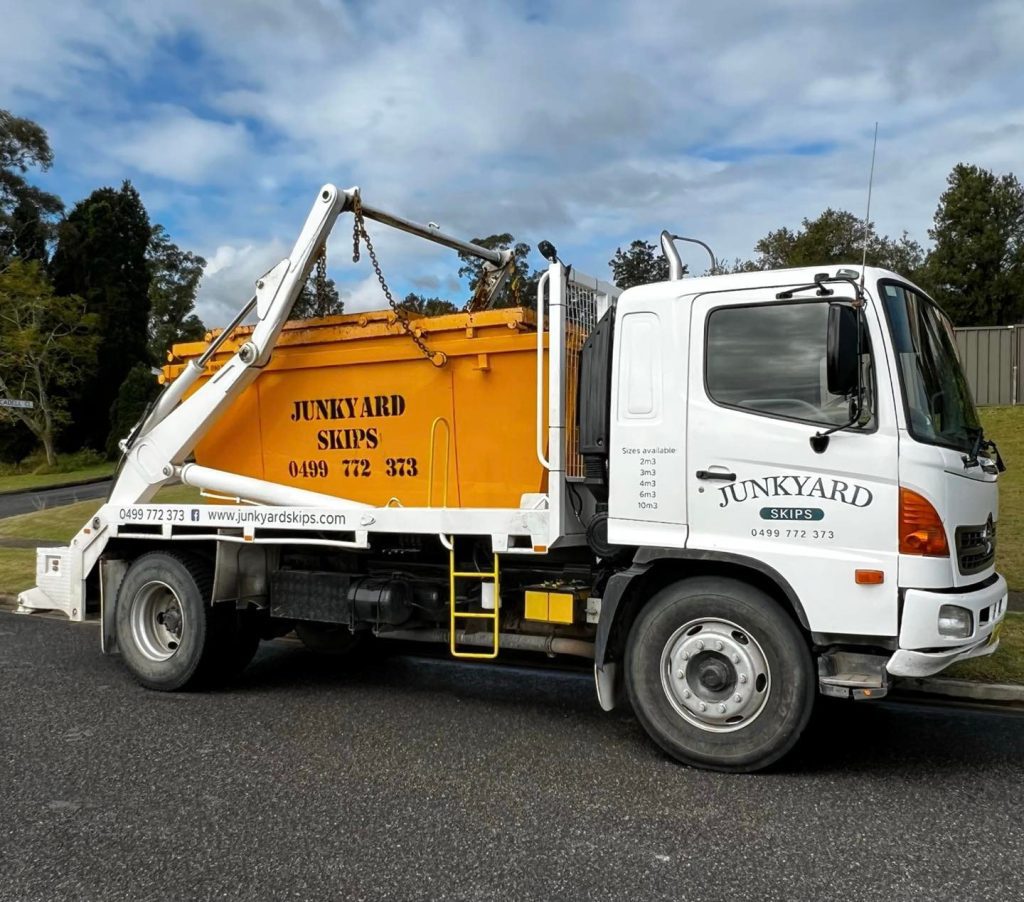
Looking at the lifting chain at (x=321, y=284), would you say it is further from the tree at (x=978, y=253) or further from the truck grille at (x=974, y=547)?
the tree at (x=978, y=253)

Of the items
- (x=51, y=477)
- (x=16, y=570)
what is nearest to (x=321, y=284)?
(x=16, y=570)

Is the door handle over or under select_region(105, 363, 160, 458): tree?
under

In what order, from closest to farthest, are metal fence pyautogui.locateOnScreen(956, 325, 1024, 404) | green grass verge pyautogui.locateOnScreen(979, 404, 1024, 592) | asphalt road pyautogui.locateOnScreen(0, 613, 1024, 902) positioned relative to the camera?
asphalt road pyautogui.locateOnScreen(0, 613, 1024, 902)
green grass verge pyautogui.locateOnScreen(979, 404, 1024, 592)
metal fence pyautogui.locateOnScreen(956, 325, 1024, 404)

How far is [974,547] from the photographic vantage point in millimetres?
4641

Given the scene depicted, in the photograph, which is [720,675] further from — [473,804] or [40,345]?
[40,345]

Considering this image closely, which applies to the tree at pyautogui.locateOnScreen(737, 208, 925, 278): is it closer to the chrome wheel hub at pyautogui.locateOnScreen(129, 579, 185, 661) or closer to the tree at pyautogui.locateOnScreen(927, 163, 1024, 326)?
the tree at pyautogui.locateOnScreen(927, 163, 1024, 326)

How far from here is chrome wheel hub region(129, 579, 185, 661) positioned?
22.5 ft

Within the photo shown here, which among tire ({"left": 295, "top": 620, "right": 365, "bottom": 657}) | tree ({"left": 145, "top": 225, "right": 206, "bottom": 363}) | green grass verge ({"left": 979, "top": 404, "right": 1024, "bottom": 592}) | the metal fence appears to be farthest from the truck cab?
tree ({"left": 145, "top": 225, "right": 206, "bottom": 363})

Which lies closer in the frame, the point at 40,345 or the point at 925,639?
the point at 925,639

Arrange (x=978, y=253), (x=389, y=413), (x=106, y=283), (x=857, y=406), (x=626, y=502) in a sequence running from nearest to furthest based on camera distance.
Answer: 1. (x=857, y=406)
2. (x=626, y=502)
3. (x=389, y=413)
4. (x=978, y=253)
5. (x=106, y=283)

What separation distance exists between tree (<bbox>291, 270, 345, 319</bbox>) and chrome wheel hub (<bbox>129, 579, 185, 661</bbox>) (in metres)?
2.26

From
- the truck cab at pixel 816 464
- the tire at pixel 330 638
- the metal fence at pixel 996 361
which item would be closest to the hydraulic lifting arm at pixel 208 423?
the tire at pixel 330 638

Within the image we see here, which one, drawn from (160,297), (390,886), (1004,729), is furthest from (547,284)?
(160,297)

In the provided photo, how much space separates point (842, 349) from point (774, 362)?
1.47 feet
